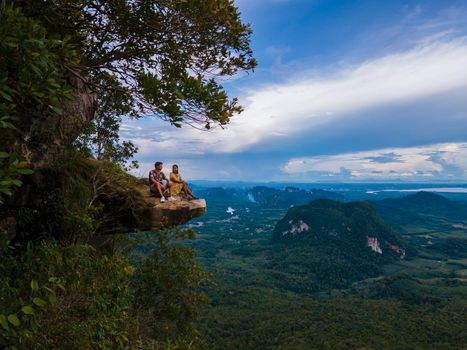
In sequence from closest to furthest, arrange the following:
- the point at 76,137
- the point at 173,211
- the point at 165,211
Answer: the point at 76,137
the point at 165,211
the point at 173,211

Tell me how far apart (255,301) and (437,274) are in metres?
96.9

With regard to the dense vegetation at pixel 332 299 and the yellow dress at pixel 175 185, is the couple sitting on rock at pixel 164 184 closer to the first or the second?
the yellow dress at pixel 175 185

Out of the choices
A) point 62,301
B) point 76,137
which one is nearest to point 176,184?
point 76,137

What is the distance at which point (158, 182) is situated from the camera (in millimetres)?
14031

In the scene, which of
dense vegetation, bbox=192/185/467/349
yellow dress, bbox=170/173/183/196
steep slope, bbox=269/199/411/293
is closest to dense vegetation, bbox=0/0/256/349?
yellow dress, bbox=170/173/183/196

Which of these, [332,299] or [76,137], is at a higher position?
[76,137]

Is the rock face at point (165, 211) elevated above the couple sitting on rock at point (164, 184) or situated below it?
below

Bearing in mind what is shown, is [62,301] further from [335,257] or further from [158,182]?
[335,257]

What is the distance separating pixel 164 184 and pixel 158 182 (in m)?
0.41

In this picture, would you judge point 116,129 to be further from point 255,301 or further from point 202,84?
point 255,301

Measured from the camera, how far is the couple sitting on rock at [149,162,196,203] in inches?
551

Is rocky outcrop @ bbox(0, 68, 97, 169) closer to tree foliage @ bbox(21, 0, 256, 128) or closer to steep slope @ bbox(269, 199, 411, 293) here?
tree foliage @ bbox(21, 0, 256, 128)

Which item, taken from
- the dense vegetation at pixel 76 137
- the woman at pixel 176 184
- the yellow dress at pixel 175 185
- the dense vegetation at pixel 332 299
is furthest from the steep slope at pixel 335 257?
the dense vegetation at pixel 76 137

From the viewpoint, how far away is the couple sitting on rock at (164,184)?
1399 centimetres
